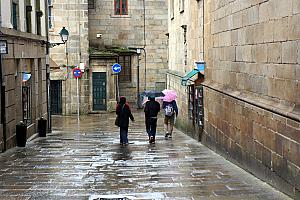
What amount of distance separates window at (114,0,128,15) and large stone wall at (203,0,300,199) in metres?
23.4

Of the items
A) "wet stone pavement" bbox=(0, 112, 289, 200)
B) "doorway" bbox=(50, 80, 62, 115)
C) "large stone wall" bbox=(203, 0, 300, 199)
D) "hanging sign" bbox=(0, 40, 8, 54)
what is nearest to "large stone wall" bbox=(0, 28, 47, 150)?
"hanging sign" bbox=(0, 40, 8, 54)

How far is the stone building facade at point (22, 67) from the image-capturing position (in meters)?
15.2

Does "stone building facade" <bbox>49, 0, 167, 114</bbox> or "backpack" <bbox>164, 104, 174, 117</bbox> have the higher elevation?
"stone building facade" <bbox>49, 0, 167, 114</bbox>

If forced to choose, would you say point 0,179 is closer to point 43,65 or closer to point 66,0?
point 43,65

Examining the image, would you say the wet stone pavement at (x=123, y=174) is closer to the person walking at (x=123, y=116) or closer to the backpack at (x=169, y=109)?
the person walking at (x=123, y=116)

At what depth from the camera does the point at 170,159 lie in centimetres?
1320

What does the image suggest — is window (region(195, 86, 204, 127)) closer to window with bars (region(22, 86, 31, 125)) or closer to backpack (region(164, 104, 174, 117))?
backpack (region(164, 104, 174, 117))

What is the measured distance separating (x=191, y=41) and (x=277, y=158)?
38.0 ft

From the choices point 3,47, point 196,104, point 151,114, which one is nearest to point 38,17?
point 151,114

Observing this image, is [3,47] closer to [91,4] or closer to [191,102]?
[191,102]

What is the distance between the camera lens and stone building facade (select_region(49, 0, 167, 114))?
3409 centimetres

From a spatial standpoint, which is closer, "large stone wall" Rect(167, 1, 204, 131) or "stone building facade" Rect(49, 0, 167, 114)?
"large stone wall" Rect(167, 1, 204, 131)

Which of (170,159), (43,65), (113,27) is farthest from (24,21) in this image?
(113,27)

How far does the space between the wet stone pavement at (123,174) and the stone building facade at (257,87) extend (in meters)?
0.41
